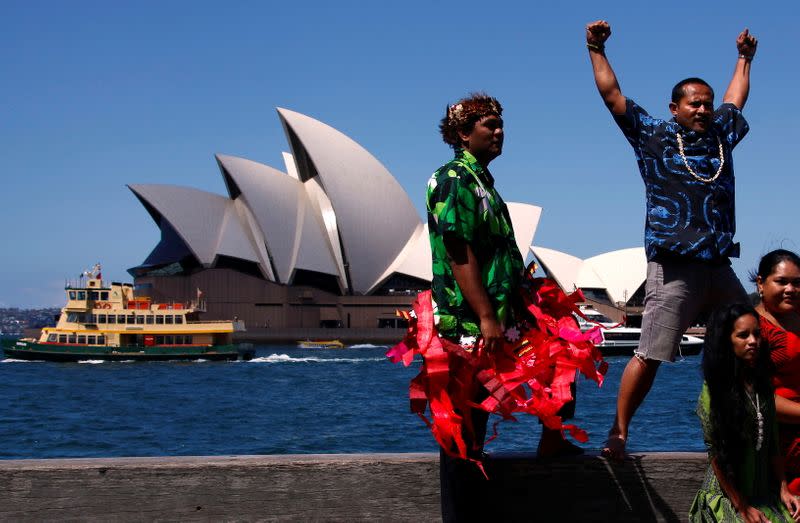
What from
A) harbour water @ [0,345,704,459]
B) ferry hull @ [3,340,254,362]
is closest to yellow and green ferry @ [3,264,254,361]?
ferry hull @ [3,340,254,362]

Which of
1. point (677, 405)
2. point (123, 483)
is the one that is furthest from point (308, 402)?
point (123, 483)

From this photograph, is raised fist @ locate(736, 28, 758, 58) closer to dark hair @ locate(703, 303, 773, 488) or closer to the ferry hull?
dark hair @ locate(703, 303, 773, 488)

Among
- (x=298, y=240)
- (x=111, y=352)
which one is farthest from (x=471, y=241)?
(x=298, y=240)

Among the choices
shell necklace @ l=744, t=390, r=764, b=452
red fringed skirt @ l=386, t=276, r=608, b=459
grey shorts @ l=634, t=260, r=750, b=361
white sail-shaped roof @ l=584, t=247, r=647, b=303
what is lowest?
shell necklace @ l=744, t=390, r=764, b=452

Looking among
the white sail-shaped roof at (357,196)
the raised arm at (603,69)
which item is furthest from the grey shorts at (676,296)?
the white sail-shaped roof at (357,196)

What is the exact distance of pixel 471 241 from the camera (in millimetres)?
2221

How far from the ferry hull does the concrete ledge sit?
92.1 ft

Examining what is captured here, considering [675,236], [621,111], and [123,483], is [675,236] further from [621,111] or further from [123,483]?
[123,483]

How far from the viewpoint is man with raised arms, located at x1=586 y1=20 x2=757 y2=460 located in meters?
2.59

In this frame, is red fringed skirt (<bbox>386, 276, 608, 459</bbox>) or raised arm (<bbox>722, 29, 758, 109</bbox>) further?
raised arm (<bbox>722, 29, 758, 109</bbox>)

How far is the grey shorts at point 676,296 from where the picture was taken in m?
2.63

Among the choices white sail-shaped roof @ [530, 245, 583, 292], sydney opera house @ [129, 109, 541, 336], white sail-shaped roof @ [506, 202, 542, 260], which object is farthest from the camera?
white sail-shaped roof @ [530, 245, 583, 292]

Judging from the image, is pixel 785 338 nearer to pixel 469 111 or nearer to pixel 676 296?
pixel 676 296

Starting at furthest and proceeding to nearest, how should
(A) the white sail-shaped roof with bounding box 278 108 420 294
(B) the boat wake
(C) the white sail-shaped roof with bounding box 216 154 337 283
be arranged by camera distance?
(C) the white sail-shaped roof with bounding box 216 154 337 283 < (A) the white sail-shaped roof with bounding box 278 108 420 294 < (B) the boat wake
